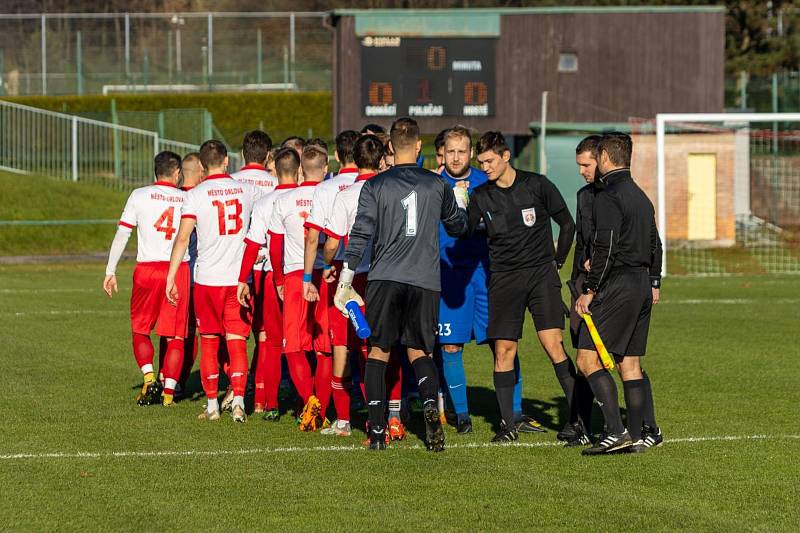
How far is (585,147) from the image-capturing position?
8.76 meters

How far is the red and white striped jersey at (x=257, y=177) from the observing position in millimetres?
10422

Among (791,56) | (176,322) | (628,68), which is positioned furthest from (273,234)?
(791,56)

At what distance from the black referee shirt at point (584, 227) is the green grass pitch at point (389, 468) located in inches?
49.8

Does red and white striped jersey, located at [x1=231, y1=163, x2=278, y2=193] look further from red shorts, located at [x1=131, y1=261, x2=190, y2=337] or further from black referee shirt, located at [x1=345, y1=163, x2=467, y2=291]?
black referee shirt, located at [x1=345, y1=163, x2=467, y2=291]

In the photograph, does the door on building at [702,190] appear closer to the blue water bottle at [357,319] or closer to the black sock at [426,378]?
the black sock at [426,378]

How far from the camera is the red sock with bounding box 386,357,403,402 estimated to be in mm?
9078

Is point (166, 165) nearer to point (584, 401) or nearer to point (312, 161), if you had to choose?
point (312, 161)

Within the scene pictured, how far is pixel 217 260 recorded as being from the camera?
388 inches

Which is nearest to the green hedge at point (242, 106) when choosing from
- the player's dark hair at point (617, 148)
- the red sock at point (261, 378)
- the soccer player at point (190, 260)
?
the soccer player at point (190, 260)

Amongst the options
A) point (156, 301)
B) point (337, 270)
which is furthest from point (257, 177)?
point (337, 270)

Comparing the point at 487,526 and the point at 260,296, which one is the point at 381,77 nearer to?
the point at 260,296

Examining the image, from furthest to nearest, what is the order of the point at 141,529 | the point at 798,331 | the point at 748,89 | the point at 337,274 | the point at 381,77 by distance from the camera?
the point at 748,89
the point at 381,77
the point at 798,331
the point at 337,274
the point at 141,529

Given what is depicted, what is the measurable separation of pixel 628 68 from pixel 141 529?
88.2 feet

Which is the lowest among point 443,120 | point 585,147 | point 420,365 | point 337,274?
point 420,365
